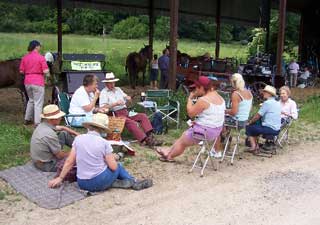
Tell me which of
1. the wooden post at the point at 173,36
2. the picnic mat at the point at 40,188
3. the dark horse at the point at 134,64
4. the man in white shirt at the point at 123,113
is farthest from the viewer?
the dark horse at the point at 134,64

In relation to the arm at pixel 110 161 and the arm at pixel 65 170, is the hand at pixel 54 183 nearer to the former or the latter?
the arm at pixel 65 170

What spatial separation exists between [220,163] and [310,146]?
2.24 metres

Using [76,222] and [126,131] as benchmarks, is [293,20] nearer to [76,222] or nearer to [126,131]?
[126,131]

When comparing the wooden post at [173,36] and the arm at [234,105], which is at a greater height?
the wooden post at [173,36]

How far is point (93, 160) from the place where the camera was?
195 inches

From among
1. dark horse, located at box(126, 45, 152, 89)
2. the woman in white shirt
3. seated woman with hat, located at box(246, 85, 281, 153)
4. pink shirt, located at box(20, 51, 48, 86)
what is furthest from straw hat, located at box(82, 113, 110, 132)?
dark horse, located at box(126, 45, 152, 89)

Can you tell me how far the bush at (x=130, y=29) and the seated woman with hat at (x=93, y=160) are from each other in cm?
4336

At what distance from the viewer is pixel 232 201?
5039mm

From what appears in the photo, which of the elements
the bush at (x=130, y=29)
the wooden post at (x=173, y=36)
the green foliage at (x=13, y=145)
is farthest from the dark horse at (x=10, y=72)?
the bush at (x=130, y=29)

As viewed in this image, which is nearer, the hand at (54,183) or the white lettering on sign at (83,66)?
the hand at (54,183)

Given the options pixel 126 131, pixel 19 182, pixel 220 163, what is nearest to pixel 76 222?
pixel 19 182

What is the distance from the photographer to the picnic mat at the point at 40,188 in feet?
15.8

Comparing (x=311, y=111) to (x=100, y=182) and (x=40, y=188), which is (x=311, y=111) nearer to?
(x=100, y=182)

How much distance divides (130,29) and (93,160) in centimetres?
4419
